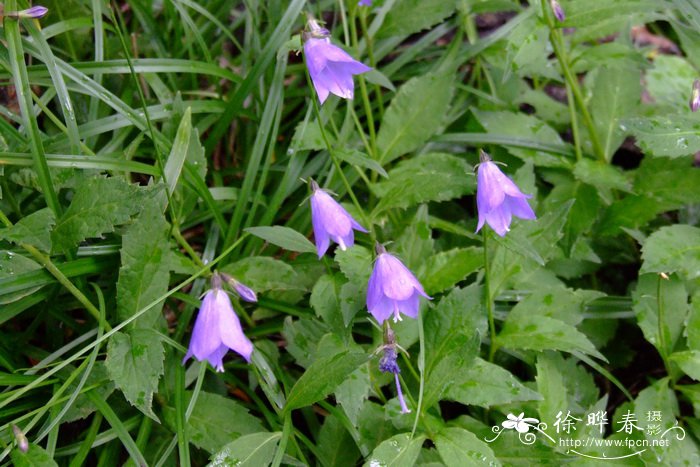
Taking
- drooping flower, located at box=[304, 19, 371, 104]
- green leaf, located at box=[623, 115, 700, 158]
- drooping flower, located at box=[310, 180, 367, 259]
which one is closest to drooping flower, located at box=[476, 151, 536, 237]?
drooping flower, located at box=[310, 180, 367, 259]

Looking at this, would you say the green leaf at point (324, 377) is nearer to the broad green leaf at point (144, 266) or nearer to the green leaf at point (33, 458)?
the broad green leaf at point (144, 266)

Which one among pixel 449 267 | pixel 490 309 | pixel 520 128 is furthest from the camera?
pixel 520 128

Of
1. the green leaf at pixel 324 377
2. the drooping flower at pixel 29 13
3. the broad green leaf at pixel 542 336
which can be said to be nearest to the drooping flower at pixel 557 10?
the broad green leaf at pixel 542 336

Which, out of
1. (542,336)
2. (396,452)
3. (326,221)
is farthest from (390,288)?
(542,336)

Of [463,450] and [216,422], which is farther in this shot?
[216,422]

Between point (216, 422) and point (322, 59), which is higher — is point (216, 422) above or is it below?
below

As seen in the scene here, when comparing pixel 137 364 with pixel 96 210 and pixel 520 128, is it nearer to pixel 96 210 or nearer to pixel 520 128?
pixel 96 210

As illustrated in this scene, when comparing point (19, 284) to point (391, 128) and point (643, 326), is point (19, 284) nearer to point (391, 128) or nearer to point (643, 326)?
point (391, 128)
